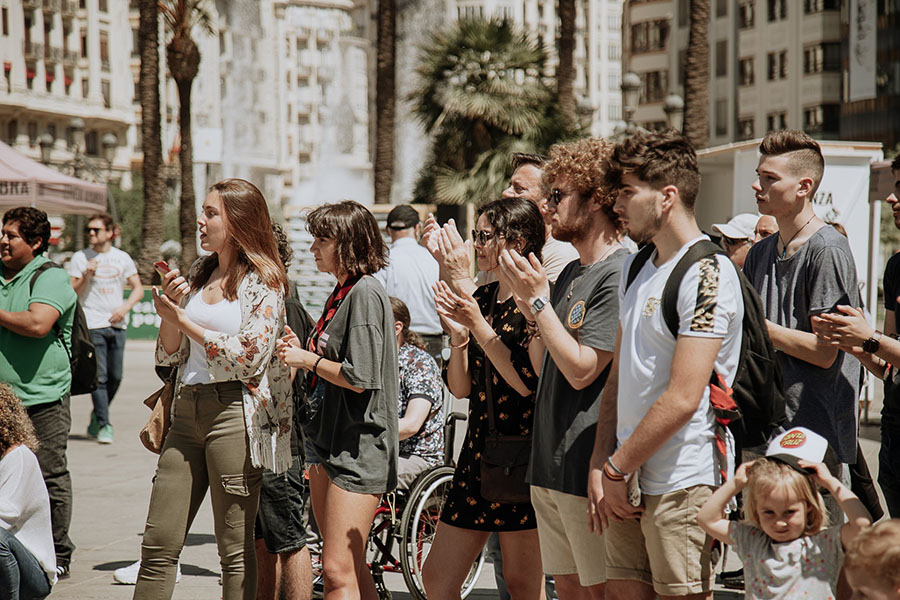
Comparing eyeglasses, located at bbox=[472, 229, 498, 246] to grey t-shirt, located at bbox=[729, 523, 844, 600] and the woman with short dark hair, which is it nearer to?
the woman with short dark hair

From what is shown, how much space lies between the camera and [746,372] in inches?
135

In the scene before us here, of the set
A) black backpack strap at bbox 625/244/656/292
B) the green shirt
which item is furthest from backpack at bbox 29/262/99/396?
black backpack strap at bbox 625/244/656/292

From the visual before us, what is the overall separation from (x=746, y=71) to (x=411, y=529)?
192 ft

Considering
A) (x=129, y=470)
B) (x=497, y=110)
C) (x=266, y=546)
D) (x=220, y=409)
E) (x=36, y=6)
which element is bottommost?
(x=129, y=470)

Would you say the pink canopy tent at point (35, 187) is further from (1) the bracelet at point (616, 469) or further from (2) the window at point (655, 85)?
(2) the window at point (655, 85)

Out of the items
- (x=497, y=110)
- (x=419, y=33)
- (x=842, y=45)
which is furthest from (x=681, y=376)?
(x=419, y=33)

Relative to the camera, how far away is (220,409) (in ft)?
15.1

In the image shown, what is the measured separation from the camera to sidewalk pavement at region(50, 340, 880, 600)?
6.27 meters

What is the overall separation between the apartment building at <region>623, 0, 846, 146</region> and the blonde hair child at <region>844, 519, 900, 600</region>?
54.0 meters

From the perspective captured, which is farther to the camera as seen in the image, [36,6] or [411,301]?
[36,6]

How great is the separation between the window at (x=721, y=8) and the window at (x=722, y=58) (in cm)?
145

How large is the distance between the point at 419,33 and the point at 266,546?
189 feet

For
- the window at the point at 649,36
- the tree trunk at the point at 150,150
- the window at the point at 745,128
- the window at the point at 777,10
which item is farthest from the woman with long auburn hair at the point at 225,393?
the window at the point at 649,36

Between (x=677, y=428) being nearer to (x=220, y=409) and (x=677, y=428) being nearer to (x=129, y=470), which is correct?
(x=220, y=409)
